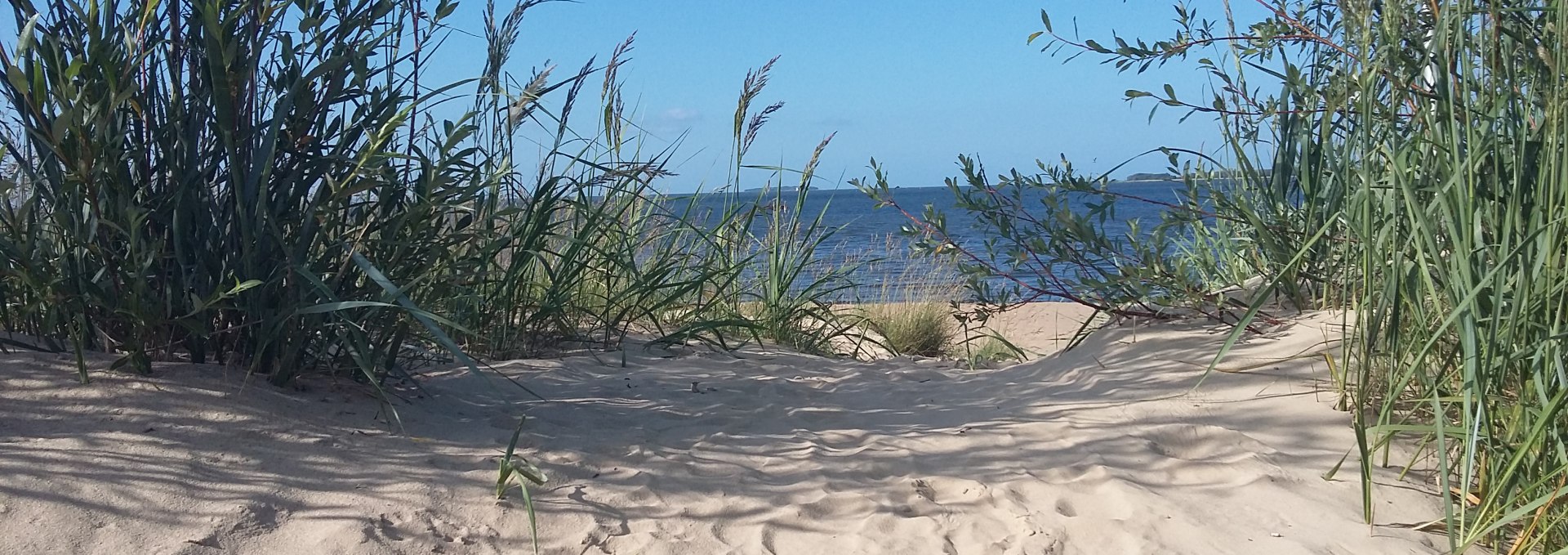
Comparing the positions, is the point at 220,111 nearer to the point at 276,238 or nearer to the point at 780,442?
the point at 276,238

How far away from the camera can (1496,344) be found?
2090mm

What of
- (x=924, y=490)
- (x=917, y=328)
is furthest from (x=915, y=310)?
(x=924, y=490)

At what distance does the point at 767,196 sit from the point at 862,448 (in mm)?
3174

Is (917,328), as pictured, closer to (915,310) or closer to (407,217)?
(915,310)

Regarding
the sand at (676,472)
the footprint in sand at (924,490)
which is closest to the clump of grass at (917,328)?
the sand at (676,472)

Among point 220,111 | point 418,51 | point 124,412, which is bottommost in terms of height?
point 124,412

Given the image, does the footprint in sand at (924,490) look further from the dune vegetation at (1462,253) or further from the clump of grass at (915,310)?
the clump of grass at (915,310)

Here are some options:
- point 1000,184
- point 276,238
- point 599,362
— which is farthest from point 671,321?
point 276,238

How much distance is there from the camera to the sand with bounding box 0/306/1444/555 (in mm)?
2057

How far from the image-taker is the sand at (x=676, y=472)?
206 centimetres

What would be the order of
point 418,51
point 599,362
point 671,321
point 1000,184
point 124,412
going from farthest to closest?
point 671,321 < point 1000,184 < point 599,362 < point 418,51 < point 124,412

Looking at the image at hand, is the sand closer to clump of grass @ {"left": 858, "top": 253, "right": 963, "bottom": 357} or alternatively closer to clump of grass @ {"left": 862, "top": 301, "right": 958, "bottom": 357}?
clump of grass @ {"left": 858, "top": 253, "right": 963, "bottom": 357}

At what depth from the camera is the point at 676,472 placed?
2.53 metres

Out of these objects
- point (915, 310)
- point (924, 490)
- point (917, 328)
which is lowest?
point (924, 490)
